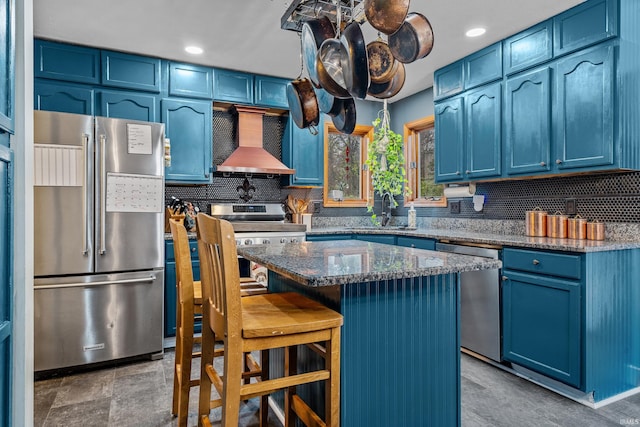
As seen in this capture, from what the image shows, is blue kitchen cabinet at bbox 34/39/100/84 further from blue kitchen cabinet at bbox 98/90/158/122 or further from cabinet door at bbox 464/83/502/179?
cabinet door at bbox 464/83/502/179

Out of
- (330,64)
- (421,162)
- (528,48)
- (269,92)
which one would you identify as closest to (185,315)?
(330,64)

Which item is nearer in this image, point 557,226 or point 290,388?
point 290,388

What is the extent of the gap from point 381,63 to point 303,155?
94.0 inches

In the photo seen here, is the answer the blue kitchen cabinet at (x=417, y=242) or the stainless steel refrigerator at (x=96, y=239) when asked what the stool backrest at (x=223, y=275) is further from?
the blue kitchen cabinet at (x=417, y=242)

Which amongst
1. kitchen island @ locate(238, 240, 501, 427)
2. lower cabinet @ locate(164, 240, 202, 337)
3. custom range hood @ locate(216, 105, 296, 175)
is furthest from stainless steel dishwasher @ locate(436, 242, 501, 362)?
lower cabinet @ locate(164, 240, 202, 337)

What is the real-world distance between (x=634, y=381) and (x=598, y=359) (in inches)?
16.4

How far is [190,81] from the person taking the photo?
376cm

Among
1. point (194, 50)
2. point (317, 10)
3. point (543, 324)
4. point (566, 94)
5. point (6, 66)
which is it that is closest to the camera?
point (6, 66)

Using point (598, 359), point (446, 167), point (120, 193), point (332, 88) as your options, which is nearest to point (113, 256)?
point (120, 193)

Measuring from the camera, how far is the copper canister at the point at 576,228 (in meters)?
2.66

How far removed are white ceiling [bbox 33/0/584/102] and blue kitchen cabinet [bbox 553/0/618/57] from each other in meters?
0.08

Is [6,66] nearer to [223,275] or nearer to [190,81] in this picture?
[223,275]

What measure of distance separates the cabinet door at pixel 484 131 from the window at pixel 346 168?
1628 mm

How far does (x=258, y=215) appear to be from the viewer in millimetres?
4137
